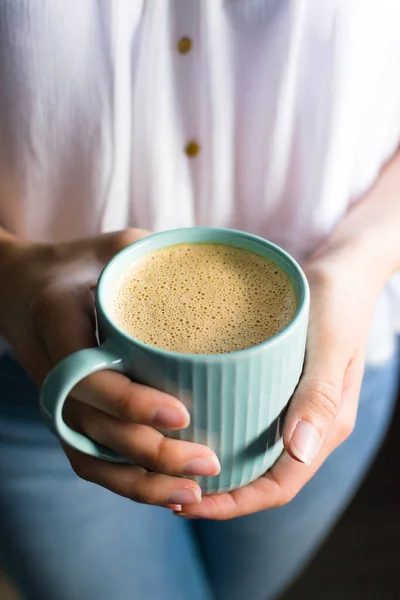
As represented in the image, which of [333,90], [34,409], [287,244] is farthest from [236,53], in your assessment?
[34,409]

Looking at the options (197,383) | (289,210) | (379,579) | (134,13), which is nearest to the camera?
(197,383)

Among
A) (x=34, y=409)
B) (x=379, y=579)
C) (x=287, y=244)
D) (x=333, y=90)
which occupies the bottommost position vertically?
(x=379, y=579)

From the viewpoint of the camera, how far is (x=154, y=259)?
531 millimetres

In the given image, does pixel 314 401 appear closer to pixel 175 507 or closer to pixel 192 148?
pixel 175 507

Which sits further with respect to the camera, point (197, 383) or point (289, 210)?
point (289, 210)

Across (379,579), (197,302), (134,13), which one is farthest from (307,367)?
(379,579)

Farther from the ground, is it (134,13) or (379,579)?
(134,13)

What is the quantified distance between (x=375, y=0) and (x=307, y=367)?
0.35m

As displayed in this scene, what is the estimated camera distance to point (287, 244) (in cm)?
74

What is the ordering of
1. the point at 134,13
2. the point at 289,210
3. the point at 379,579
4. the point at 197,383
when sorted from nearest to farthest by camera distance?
the point at 197,383 < the point at 134,13 < the point at 289,210 < the point at 379,579

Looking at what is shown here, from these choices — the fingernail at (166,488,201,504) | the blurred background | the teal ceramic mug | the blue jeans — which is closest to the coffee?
the teal ceramic mug

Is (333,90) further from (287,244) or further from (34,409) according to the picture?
(34,409)

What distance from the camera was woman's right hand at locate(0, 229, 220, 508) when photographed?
0.45 metres

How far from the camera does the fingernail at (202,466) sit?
47 cm
